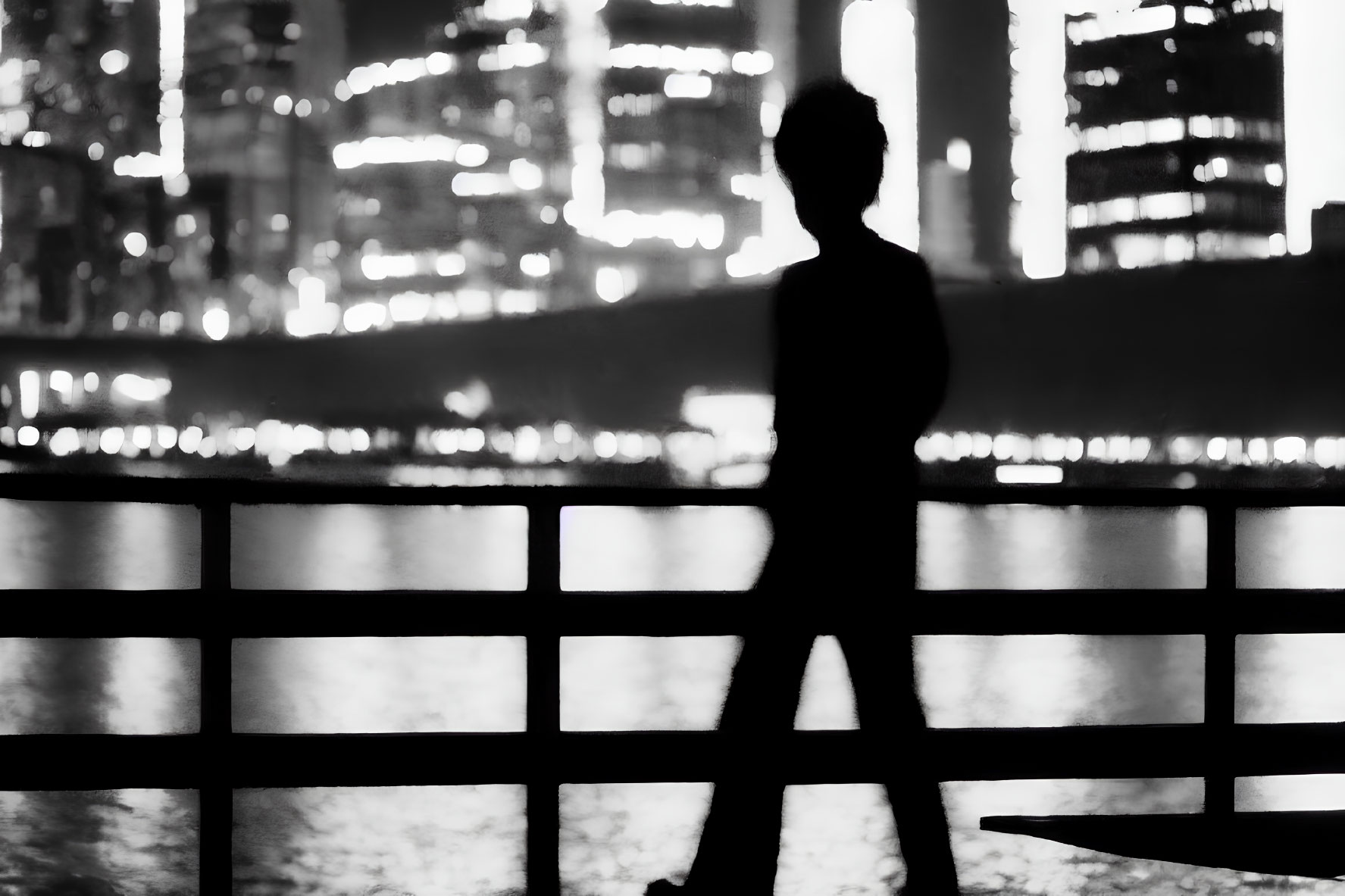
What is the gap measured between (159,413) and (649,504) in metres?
89.1

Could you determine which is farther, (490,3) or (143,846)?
(490,3)

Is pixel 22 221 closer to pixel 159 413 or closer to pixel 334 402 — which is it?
pixel 159 413

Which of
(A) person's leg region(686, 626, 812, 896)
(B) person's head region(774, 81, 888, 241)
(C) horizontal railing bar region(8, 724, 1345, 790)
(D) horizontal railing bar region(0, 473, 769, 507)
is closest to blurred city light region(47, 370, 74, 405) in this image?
(D) horizontal railing bar region(0, 473, 769, 507)

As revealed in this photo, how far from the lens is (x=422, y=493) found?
351 centimetres

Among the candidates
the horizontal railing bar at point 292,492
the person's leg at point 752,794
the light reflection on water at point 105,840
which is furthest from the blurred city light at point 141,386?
the person's leg at point 752,794

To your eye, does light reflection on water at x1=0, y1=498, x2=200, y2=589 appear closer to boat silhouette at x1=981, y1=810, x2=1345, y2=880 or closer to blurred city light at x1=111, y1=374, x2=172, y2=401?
boat silhouette at x1=981, y1=810, x2=1345, y2=880

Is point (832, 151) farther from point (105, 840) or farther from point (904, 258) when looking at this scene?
Answer: point (105, 840)

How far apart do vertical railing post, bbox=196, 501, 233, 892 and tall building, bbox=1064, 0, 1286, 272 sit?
99145 mm

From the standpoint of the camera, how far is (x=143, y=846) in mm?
4340

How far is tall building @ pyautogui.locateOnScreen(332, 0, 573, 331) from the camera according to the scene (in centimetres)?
11050

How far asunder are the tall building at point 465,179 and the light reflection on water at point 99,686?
317 ft

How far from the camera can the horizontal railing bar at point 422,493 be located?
3443mm

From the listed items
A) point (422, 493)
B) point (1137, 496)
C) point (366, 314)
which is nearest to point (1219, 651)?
point (1137, 496)

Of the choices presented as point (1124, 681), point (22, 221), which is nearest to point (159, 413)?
point (22, 221)
